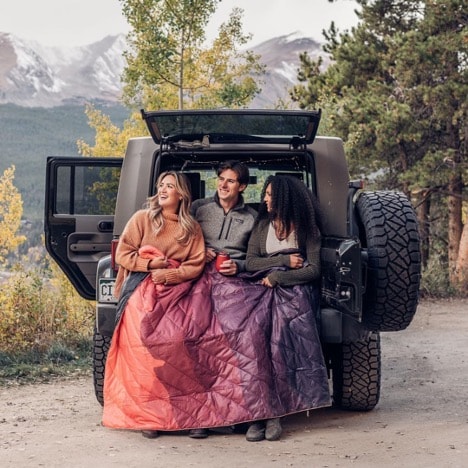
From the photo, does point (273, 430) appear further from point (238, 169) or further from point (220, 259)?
point (238, 169)

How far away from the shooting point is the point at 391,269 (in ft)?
20.9

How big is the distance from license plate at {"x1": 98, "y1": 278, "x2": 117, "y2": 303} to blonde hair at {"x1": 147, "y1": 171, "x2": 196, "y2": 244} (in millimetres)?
496

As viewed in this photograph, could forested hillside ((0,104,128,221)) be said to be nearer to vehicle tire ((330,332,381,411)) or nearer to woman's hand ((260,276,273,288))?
vehicle tire ((330,332,381,411))

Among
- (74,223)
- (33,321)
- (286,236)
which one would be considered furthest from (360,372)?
(33,321)

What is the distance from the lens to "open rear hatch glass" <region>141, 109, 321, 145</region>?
6.50 metres

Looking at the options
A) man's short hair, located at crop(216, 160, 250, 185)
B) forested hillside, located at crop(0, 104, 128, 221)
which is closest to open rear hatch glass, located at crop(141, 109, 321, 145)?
man's short hair, located at crop(216, 160, 250, 185)

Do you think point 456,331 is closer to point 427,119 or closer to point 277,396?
point 277,396

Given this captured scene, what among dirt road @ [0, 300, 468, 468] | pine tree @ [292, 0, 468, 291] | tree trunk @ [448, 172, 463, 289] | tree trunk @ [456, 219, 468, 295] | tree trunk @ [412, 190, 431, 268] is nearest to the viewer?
dirt road @ [0, 300, 468, 468]

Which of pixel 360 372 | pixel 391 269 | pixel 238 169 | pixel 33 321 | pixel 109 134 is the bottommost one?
pixel 33 321

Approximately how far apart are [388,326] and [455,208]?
1847 cm

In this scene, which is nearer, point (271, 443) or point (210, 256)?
point (271, 443)

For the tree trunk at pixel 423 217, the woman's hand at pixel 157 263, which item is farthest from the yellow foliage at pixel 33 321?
the tree trunk at pixel 423 217

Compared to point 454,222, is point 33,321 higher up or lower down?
lower down

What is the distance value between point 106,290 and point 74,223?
1534 millimetres
